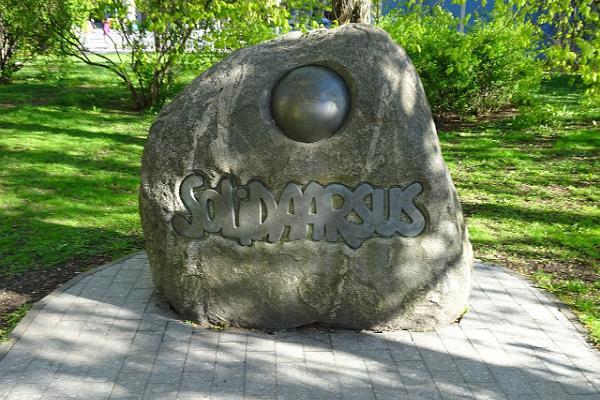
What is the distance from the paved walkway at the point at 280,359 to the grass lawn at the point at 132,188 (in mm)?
560

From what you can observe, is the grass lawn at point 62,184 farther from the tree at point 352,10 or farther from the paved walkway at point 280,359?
the tree at point 352,10

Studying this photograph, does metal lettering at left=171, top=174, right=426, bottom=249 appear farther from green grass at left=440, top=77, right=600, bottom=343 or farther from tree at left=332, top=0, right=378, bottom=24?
tree at left=332, top=0, right=378, bottom=24

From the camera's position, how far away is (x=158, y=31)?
12602 millimetres

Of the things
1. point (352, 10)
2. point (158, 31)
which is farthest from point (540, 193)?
point (158, 31)

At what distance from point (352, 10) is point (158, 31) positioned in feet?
14.5

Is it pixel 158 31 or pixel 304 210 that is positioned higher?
pixel 158 31

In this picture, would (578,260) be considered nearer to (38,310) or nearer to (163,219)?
(163,219)

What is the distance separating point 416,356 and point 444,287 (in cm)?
61

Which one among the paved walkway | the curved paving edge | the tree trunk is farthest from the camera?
the tree trunk

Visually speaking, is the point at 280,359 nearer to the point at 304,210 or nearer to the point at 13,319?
the point at 304,210

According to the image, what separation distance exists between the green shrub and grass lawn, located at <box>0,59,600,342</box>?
0.63 m

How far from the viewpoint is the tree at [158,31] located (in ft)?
35.1

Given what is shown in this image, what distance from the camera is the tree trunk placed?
9914 millimetres

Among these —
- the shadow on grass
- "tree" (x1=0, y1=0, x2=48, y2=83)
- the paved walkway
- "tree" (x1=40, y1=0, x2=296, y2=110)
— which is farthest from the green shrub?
the paved walkway
